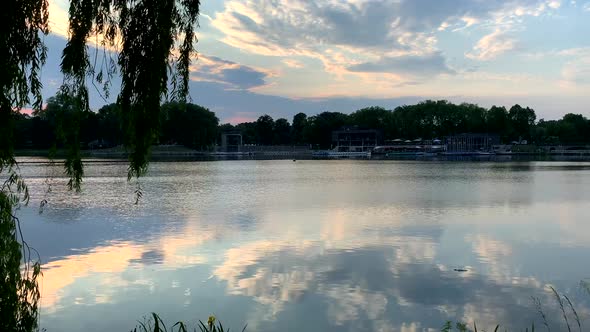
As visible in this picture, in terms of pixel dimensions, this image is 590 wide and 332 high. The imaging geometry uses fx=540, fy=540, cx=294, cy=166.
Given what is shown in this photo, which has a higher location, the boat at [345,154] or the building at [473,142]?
the building at [473,142]

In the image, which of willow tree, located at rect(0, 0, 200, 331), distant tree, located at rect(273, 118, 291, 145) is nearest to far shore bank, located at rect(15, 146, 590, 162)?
distant tree, located at rect(273, 118, 291, 145)

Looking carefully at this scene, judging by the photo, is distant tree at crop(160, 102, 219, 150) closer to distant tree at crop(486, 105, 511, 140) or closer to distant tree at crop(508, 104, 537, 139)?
distant tree at crop(486, 105, 511, 140)

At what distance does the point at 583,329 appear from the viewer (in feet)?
32.4

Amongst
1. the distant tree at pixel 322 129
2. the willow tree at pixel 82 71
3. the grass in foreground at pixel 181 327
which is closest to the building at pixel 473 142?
the distant tree at pixel 322 129

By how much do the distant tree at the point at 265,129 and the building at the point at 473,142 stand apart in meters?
62.4

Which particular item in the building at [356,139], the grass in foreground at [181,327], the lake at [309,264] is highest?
the building at [356,139]

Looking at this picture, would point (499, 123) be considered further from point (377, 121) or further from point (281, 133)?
point (281, 133)

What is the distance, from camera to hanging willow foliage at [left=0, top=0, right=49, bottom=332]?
5938 millimetres

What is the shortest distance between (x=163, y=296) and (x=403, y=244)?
9168 millimetres

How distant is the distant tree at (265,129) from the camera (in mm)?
195500

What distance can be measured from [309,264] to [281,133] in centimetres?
18321

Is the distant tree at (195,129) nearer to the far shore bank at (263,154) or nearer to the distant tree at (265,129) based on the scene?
the far shore bank at (263,154)

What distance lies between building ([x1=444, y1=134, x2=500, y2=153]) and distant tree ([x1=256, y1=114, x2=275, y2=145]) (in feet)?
205

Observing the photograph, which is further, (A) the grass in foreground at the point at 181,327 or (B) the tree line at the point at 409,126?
(B) the tree line at the point at 409,126
